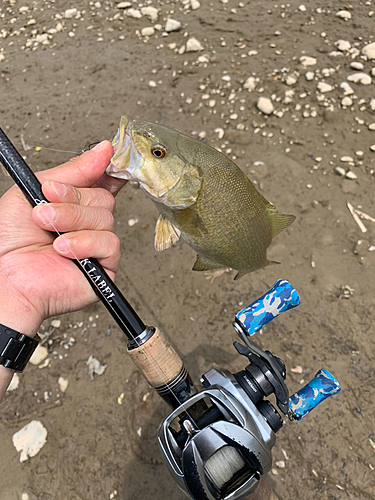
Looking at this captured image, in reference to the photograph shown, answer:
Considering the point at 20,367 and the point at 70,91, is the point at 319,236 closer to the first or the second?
the point at 20,367

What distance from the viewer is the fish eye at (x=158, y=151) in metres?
1.50

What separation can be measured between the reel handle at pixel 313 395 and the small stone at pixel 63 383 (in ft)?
6.44

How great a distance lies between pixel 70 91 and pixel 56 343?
3.14 m

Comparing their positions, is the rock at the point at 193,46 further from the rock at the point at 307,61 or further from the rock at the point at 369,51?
the rock at the point at 369,51

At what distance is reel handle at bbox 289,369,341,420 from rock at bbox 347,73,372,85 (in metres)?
3.48

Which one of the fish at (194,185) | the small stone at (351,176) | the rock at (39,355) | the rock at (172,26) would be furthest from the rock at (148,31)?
the rock at (39,355)

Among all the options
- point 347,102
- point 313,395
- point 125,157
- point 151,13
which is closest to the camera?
point 313,395

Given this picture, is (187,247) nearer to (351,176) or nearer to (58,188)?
(351,176)

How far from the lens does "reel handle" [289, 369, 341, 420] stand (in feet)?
3.93

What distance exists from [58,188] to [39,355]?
182 centimetres

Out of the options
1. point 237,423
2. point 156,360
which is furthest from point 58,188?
point 237,423

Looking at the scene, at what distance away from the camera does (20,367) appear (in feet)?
4.60

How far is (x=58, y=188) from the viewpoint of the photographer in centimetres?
140

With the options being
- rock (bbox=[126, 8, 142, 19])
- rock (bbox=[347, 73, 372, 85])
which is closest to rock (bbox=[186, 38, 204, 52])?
rock (bbox=[126, 8, 142, 19])
